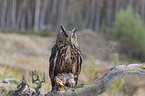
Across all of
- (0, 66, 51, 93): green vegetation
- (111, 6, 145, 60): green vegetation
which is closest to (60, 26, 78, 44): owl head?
(0, 66, 51, 93): green vegetation

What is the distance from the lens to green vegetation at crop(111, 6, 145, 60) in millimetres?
13508

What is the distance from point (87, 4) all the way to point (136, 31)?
15.0 metres

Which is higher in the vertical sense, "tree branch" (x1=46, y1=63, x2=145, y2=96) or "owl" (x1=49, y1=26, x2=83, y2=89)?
"owl" (x1=49, y1=26, x2=83, y2=89)

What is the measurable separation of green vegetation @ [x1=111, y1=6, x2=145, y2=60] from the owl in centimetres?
1250

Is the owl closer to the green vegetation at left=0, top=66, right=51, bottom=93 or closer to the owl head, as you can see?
the owl head

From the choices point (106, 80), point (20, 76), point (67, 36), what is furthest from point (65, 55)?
point (20, 76)

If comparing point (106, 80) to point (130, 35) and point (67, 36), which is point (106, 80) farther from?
point (130, 35)

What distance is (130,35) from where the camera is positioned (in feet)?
47.5

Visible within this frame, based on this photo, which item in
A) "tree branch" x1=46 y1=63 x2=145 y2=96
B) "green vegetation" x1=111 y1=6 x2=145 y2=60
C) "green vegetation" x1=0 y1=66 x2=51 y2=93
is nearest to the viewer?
"tree branch" x1=46 y1=63 x2=145 y2=96

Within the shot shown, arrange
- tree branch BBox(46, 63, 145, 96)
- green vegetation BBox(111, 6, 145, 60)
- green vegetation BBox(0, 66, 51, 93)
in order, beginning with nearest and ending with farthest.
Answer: tree branch BBox(46, 63, 145, 96) → green vegetation BBox(0, 66, 51, 93) → green vegetation BBox(111, 6, 145, 60)

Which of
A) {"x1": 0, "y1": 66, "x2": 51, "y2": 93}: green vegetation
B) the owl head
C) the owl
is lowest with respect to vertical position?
{"x1": 0, "y1": 66, "x2": 51, "y2": 93}: green vegetation

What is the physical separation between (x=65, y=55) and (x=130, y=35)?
14.2m

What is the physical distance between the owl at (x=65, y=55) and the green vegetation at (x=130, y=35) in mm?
12499

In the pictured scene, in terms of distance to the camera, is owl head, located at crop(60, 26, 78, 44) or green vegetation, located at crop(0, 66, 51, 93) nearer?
owl head, located at crop(60, 26, 78, 44)
